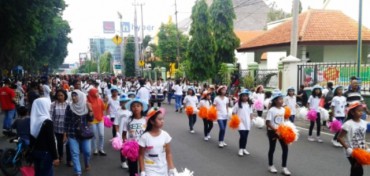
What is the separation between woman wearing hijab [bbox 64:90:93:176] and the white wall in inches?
800

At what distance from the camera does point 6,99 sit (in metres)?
12.0

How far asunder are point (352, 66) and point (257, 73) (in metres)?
7.39

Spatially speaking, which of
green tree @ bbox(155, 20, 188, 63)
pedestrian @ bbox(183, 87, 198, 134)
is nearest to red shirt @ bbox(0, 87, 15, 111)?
pedestrian @ bbox(183, 87, 198, 134)

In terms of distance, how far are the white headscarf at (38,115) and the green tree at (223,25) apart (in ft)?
76.8

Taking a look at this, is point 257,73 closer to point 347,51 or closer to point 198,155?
point 347,51

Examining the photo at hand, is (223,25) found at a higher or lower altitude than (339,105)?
higher

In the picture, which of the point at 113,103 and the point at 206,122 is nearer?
the point at 113,103

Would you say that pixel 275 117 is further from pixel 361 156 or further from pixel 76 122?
pixel 76 122

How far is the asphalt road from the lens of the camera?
726 cm

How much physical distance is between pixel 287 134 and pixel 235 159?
1.87 metres

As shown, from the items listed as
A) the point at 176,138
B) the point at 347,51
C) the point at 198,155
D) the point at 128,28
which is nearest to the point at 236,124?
the point at 198,155

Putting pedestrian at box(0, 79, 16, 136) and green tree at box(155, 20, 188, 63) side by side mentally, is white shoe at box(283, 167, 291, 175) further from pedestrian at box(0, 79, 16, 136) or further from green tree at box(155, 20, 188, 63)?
green tree at box(155, 20, 188, 63)

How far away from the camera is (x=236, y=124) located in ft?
27.8

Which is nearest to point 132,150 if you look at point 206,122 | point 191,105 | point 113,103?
point 113,103
